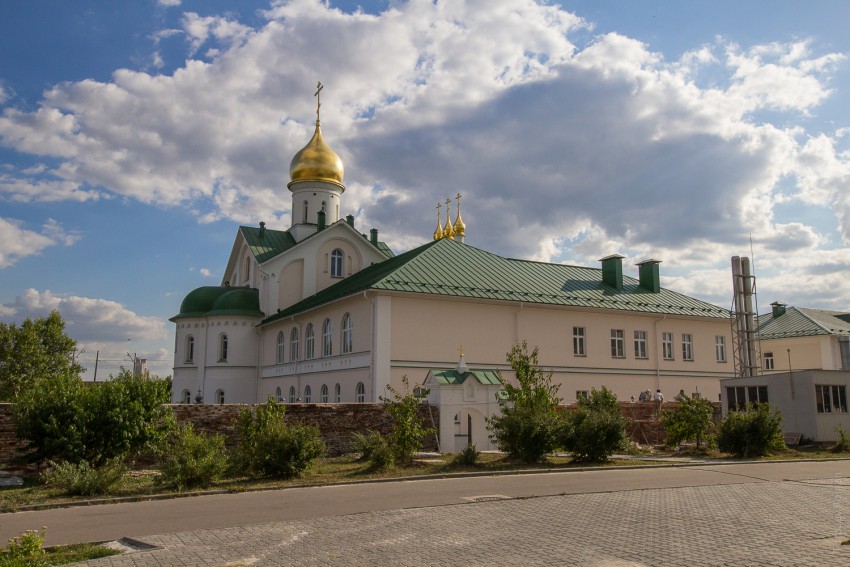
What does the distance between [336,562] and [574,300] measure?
28113 millimetres

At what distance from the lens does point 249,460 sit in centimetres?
1625

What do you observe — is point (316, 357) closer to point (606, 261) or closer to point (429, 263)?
point (429, 263)

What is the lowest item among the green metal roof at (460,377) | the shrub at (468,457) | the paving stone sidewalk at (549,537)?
the paving stone sidewalk at (549,537)

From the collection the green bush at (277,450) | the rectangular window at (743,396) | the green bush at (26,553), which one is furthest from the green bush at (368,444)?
the rectangular window at (743,396)

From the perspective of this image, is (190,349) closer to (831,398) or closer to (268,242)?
(268,242)

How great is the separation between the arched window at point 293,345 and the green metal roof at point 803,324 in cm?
3034

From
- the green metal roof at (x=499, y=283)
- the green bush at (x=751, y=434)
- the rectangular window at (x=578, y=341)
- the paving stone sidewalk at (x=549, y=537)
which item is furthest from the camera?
the rectangular window at (x=578, y=341)

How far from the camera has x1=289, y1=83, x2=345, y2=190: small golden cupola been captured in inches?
1818

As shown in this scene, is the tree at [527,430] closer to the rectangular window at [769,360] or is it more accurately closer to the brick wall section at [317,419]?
the brick wall section at [317,419]

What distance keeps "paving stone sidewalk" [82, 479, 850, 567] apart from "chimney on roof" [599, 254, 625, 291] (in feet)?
89.3

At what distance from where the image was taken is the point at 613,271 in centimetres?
3991

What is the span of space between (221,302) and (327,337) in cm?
1068

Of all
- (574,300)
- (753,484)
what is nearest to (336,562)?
(753,484)

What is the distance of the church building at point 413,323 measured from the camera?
96.9 feet
